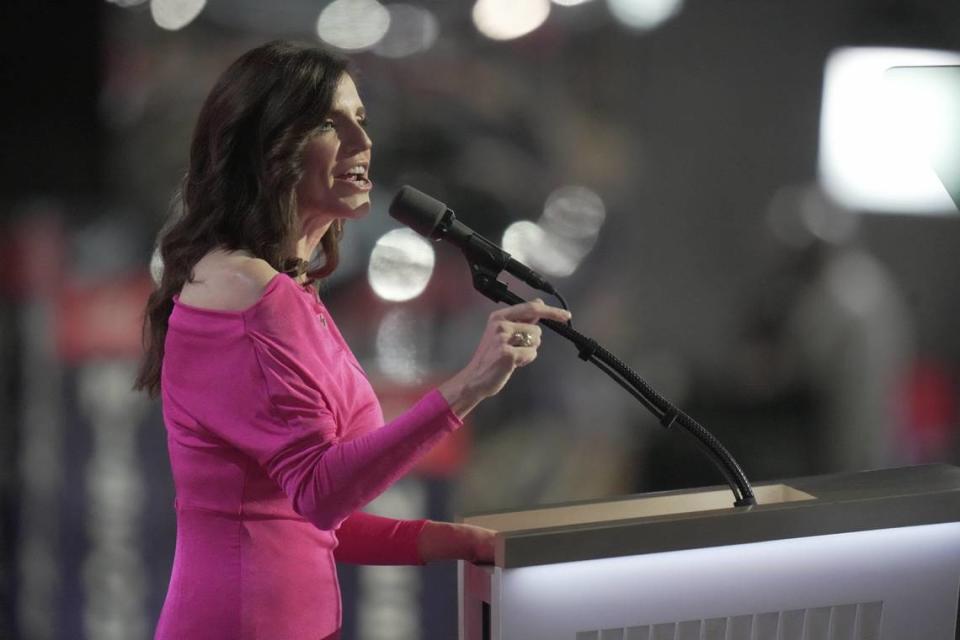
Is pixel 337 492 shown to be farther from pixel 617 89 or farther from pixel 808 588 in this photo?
pixel 617 89

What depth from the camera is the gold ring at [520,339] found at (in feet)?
4.27

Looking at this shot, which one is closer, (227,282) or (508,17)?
(227,282)

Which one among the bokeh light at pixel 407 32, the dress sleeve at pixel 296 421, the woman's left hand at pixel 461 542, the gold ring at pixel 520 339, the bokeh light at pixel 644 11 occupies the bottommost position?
the woman's left hand at pixel 461 542

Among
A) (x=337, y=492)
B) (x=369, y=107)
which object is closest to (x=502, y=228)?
(x=369, y=107)

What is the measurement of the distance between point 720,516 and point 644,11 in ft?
7.39

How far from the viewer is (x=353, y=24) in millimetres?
2912

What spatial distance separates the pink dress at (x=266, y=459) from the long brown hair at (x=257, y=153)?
8 cm

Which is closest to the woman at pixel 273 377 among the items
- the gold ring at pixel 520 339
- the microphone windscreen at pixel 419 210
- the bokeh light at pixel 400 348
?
the gold ring at pixel 520 339

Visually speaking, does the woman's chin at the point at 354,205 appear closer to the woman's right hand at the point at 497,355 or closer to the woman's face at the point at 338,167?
the woman's face at the point at 338,167

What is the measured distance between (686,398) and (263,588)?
7.47ft

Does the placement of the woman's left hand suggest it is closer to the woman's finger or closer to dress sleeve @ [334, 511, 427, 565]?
dress sleeve @ [334, 511, 427, 565]

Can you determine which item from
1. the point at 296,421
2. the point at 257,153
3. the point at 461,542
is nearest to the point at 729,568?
the point at 461,542

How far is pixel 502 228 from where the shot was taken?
3121mm

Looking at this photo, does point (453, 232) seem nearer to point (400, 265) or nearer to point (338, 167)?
point (338, 167)
